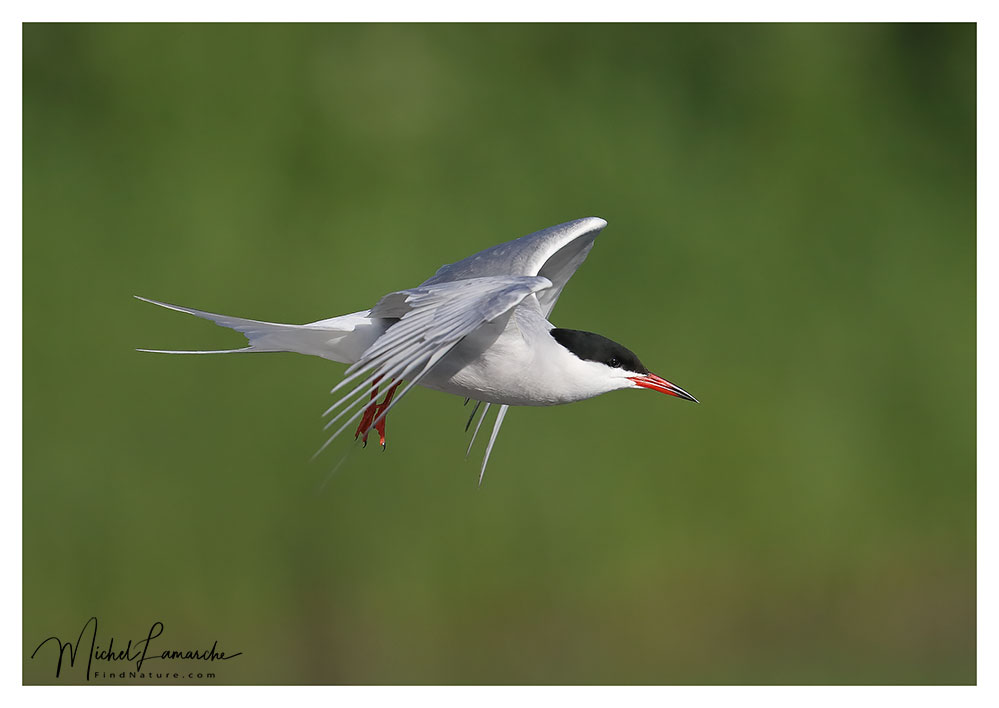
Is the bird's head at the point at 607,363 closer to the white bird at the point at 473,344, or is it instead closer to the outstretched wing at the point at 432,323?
the white bird at the point at 473,344

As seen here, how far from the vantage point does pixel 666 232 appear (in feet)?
15.8

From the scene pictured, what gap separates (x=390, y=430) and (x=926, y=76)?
3.71 m

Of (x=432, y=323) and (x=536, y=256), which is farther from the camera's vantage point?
(x=536, y=256)

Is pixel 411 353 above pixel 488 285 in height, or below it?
below

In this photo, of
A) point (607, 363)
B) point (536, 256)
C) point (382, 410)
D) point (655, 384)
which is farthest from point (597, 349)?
point (382, 410)

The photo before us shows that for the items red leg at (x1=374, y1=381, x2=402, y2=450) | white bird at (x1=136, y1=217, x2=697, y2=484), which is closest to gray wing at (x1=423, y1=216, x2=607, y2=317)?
white bird at (x1=136, y1=217, x2=697, y2=484)

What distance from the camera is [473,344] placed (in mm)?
2279

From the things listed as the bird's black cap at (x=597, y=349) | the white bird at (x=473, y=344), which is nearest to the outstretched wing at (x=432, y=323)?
the white bird at (x=473, y=344)

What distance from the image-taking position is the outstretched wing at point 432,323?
1.99 m

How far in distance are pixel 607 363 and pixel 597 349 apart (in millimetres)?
45

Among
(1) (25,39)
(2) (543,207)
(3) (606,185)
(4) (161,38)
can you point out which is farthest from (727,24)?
(1) (25,39)

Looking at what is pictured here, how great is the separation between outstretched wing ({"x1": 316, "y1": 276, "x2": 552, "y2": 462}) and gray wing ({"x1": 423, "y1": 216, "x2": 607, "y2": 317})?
0.35 metres

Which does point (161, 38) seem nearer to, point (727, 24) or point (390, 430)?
point (390, 430)

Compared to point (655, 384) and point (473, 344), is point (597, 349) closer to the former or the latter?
point (655, 384)
